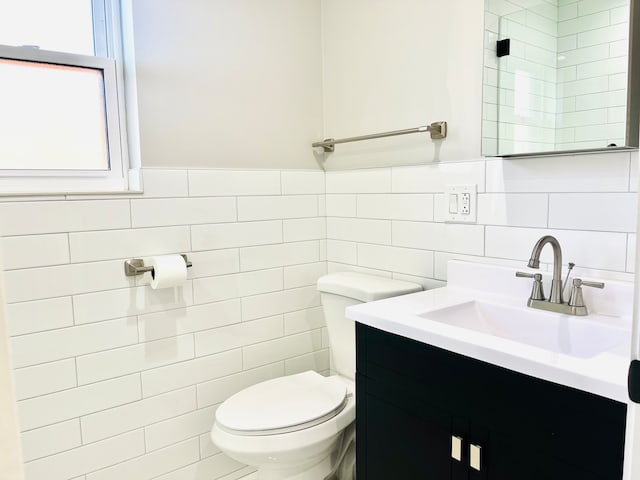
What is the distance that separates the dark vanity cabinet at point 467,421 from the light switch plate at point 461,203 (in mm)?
507

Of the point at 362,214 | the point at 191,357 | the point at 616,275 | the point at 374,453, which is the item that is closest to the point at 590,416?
the point at 616,275

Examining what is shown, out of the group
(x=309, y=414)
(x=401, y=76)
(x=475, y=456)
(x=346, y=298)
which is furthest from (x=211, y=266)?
(x=475, y=456)

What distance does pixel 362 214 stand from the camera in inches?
73.9

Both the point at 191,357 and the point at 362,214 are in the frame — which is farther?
the point at 362,214

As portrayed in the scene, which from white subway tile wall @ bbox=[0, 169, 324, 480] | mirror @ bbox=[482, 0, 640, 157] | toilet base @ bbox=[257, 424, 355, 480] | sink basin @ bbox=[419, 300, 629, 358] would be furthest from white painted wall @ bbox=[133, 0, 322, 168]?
toilet base @ bbox=[257, 424, 355, 480]

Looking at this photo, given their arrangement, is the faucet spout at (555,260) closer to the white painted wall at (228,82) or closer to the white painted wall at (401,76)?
the white painted wall at (401,76)

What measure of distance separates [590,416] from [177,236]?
133 cm

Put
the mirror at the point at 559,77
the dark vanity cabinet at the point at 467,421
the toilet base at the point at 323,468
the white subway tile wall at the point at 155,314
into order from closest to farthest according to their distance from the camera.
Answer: the dark vanity cabinet at the point at 467,421 → the mirror at the point at 559,77 → the white subway tile wall at the point at 155,314 → the toilet base at the point at 323,468

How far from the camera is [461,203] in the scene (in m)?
1.50

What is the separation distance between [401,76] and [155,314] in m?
1.23

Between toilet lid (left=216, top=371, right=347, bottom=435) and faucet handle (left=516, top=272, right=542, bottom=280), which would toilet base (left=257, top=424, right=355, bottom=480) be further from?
faucet handle (left=516, top=272, right=542, bottom=280)

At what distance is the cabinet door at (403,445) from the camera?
110 centimetres

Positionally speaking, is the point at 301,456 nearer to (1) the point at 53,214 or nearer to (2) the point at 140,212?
(2) the point at 140,212

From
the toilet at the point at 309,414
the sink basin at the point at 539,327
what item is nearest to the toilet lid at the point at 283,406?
the toilet at the point at 309,414
